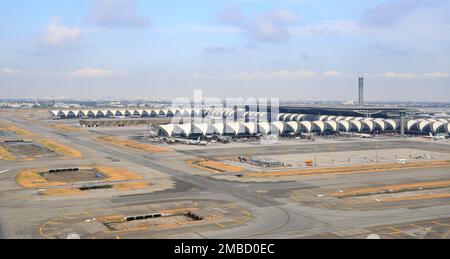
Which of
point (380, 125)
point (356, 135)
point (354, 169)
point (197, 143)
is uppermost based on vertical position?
point (380, 125)

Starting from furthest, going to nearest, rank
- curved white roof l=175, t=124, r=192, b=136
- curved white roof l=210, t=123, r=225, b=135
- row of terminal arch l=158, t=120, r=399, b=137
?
curved white roof l=210, t=123, r=225, b=135
row of terminal arch l=158, t=120, r=399, b=137
curved white roof l=175, t=124, r=192, b=136

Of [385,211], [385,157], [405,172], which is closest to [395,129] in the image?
[385,157]

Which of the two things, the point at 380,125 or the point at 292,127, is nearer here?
the point at 292,127

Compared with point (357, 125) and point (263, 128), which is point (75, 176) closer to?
point (263, 128)

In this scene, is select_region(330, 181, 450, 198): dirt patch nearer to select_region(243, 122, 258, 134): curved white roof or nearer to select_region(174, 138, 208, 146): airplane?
select_region(174, 138, 208, 146): airplane

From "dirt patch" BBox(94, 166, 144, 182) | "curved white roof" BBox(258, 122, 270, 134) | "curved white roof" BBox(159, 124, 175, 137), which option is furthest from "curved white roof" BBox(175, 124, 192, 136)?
"dirt patch" BBox(94, 166, 144, 182)

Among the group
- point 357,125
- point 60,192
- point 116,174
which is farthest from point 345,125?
point 60,192

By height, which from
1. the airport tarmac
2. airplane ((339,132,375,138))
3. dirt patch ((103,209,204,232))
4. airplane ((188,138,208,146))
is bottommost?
dirt patch ((103,209,204,232))
